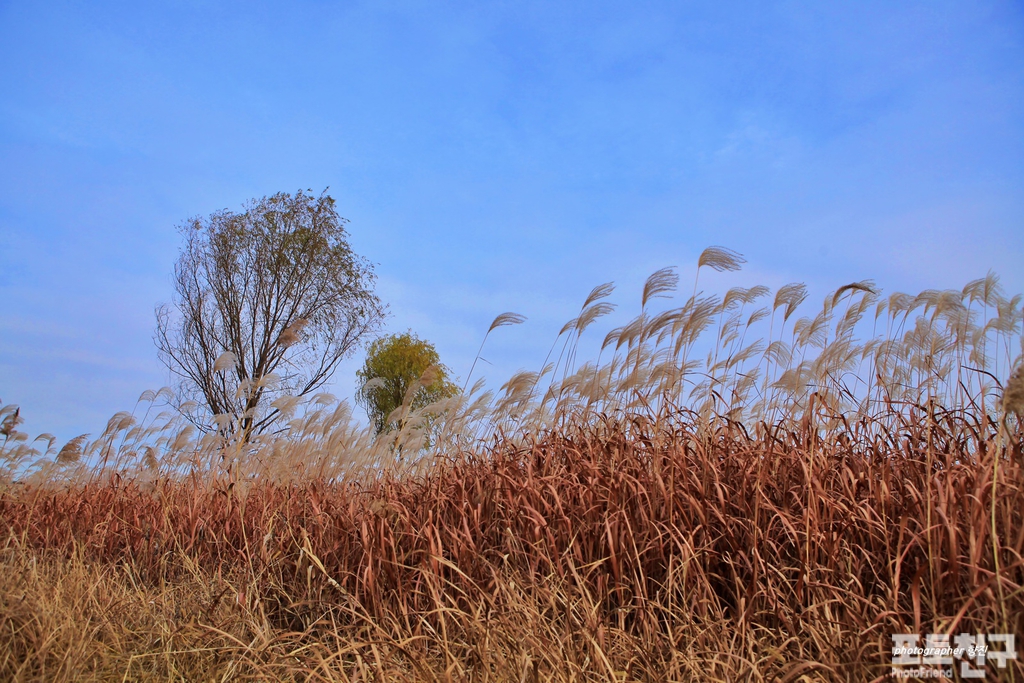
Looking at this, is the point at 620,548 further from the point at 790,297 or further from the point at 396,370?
the point at 396,370

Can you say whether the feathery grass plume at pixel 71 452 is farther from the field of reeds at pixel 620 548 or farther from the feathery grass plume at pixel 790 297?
the feathery grass plume at pixel 790 297

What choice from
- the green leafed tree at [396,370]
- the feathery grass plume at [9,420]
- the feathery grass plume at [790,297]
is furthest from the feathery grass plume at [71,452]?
the green leafed tree at [396,370]

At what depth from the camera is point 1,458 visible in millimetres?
7730

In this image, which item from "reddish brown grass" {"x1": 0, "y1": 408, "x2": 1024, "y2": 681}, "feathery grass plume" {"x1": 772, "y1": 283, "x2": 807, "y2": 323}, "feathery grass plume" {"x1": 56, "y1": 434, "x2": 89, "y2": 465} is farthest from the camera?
"feathery grass plume" {"x1": 56, "y1": 434, "x2": 89, "y2": 465}

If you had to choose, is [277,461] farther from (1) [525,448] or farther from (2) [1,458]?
(2) [1,458]

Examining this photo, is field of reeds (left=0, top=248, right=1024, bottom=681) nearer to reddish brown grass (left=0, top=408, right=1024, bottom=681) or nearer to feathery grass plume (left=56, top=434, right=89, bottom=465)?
reddish brown grass (left=0, top=408, right=1024, bottom=681)

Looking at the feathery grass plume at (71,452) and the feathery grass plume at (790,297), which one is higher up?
the feathery grass plume at (790,297)

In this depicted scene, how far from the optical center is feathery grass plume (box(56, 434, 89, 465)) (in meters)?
6.90

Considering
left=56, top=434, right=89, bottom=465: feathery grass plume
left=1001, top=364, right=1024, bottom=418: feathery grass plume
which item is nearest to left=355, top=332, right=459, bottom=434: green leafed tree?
left=56, top=434, right=89, bottom=465: feathery grass plume

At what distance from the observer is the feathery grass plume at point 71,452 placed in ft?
22.6

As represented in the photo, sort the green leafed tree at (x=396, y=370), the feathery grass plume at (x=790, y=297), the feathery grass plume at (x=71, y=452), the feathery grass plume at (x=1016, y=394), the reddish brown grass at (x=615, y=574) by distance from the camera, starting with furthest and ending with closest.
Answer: the green leafed tree at (x=396, y=370)
the feathery grass plume at (x=71, y=452)
the feathery grass plume at (x=790, y=297)
the reddish brown grass at (x=615, y=574)
the feathery grass plume at (x=1016, y=394)

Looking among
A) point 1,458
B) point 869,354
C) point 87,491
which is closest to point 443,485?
point 869,354

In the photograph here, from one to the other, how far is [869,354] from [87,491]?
6.68m

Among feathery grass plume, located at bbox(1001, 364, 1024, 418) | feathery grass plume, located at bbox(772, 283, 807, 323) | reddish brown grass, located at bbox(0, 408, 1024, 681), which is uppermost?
feathery grass plume, located at bbox(772, 283, 807, 323)
